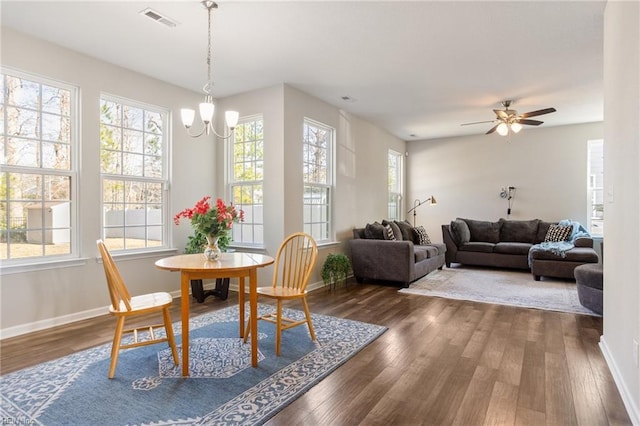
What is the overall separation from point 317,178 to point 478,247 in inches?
138

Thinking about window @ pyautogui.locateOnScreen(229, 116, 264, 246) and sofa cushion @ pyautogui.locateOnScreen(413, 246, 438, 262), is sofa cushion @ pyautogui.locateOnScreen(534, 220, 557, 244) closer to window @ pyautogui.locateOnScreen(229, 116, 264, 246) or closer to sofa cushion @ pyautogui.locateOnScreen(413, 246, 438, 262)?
sofa cushion @ pyautogui.locateOnScreen(413, 246, 438, 262)

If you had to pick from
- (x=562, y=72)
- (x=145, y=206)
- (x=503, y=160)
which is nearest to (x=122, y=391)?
(x=145, y=206)

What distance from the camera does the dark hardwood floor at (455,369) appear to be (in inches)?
77.7

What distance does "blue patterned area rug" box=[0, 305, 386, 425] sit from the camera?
6.40 ft

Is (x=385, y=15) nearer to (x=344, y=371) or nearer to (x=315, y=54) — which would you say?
(x=315, y=54)

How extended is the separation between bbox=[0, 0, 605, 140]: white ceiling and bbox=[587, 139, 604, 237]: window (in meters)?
2.08

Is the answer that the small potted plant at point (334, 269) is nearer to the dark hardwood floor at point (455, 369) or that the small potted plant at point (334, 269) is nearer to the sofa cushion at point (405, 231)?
the dark hardwood floor at point (455, 369)

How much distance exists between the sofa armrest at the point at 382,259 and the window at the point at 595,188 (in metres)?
4.12

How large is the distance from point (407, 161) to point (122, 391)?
294 inches

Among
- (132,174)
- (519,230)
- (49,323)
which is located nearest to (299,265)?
(132,174)

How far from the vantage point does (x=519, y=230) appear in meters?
7.00

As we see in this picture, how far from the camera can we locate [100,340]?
10.1 ft

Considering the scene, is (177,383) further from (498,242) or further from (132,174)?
(498,242)

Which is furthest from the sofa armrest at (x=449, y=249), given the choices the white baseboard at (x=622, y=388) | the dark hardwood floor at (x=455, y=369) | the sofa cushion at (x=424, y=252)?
the white baseboard at (x=622, y=388)
